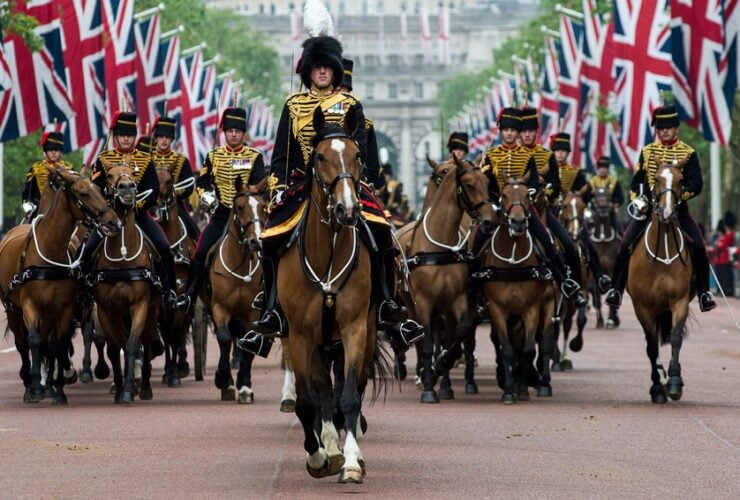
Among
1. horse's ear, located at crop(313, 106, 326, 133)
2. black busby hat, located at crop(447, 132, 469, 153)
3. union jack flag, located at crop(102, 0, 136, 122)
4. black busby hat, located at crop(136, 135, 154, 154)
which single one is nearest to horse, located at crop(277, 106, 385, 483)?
horse's ear, located at crop(313, 106, 326, 133)

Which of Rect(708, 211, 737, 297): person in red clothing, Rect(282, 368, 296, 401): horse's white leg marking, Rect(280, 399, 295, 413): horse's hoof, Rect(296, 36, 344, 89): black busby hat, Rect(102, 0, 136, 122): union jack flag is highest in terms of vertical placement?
Rect(102, 0, 136, 122): union jack flag

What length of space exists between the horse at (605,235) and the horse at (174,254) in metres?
12.7

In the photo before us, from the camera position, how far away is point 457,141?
25406 mm

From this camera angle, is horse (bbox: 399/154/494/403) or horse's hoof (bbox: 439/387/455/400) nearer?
horse (bbox: 399/154/494/403)

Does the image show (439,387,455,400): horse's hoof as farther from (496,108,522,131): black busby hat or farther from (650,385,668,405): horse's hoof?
(496,108,522,131): black busby hat

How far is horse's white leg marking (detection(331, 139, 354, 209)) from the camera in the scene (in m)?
12.4

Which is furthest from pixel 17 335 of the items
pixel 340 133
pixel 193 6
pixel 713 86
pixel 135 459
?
pixel 193 6

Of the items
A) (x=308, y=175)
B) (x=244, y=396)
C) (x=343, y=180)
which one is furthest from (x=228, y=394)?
(x=343, y=180)

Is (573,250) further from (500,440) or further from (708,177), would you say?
(708,177)

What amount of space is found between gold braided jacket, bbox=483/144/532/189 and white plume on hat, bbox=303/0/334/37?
546 centimetres

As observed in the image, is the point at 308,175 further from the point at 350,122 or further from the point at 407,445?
the point at 407,445

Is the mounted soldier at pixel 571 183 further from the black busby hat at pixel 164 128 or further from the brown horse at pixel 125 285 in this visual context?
the brown horse at pixel 125 285

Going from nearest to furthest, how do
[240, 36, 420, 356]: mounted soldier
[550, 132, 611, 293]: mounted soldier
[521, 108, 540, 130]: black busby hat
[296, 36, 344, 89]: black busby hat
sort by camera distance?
[240, 36, 420, 356]: mounted soldier < [296, 36, 344, 89]: black busby hat < [521, 108, 540, 130]: black busby hat < [550, 132, 611, 293]: mounted soldier

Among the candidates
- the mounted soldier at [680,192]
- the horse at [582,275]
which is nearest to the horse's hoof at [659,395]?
the mounted soldier at [680,192]
